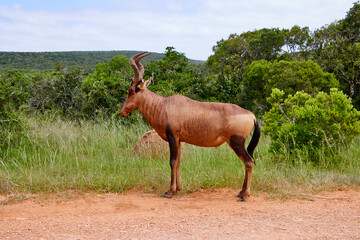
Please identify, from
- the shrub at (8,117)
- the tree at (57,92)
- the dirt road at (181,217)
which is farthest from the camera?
the tree at (57,92)

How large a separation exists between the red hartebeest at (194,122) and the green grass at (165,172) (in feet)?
2.36

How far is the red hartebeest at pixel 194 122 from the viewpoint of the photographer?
17.4 ft

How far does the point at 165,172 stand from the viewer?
6684mm

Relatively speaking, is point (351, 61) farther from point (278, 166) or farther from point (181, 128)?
point (181, 128)

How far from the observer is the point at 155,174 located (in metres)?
6.56

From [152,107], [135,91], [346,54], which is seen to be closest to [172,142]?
[152,107]

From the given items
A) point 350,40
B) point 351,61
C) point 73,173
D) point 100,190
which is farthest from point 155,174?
point 350,40

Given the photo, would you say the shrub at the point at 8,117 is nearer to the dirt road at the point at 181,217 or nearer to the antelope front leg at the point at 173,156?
the dirt road at the point at 181,217

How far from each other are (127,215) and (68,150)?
4.20 m

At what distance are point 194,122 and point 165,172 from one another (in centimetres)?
169

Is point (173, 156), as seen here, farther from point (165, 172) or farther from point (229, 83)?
point (229, 83)

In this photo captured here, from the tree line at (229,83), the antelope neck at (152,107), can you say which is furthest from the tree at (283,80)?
the antelope neck at (152,107)

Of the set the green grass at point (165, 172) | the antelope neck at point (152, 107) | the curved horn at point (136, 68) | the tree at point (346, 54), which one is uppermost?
the tree at point (346, 54)

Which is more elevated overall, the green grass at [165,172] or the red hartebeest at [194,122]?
the red hartebeest at [194,122]
